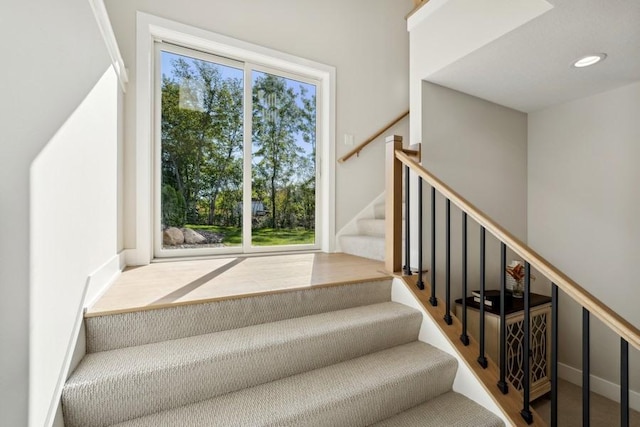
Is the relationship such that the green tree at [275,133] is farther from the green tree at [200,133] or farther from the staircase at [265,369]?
the staircase at [265,369]

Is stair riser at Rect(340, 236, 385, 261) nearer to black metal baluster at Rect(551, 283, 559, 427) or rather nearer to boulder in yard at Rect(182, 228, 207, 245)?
boulder in yard at Rect(182, 228, 207, 245)

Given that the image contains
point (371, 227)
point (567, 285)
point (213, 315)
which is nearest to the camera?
point (567, 285)

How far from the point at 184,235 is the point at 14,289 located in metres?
2.11

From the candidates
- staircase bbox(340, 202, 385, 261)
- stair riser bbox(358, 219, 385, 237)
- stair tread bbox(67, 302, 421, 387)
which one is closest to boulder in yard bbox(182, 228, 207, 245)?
staircase bbox(340, 202, 385, 261)

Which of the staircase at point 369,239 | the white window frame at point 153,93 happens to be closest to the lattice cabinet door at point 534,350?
the staircase at point 369,239

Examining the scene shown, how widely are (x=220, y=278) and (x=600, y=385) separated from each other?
9.65 ft

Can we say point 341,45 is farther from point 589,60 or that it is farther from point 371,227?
point 589,60

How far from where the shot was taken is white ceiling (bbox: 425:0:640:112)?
1482mm

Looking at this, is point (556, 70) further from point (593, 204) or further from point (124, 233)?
point (124, 233)

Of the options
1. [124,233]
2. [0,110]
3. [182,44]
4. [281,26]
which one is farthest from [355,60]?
[0,110]

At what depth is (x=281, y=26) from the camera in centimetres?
311

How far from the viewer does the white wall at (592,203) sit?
228 cm

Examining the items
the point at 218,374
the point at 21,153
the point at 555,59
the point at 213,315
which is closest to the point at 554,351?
the point at 218,374

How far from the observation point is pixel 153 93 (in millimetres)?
2691
